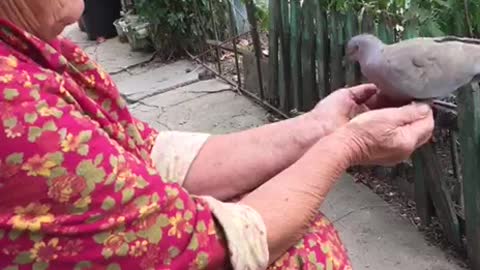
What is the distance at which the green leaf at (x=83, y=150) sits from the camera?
99 cm

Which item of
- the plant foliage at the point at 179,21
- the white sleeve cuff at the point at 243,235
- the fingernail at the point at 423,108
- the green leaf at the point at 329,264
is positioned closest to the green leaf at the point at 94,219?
the white sleeve cuff at the point at 243,235

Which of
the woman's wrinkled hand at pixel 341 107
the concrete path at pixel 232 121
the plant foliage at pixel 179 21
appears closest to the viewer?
the woman's wrinkled hand at pixel 341 107

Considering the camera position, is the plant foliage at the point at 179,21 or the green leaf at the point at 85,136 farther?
the plant foliage at the point at 179,21

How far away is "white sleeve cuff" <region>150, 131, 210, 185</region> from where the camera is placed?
150 centimetres

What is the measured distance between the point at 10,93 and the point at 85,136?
0.11 m

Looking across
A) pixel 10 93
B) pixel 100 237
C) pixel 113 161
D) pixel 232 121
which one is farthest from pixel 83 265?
pixel 232 121

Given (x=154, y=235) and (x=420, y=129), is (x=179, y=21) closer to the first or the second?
(x=420, y=129)

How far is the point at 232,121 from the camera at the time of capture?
4.01m

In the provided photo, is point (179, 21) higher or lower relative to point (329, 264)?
lower

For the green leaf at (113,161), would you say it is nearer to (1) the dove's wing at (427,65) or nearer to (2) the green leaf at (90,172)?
(2) the green leaf at (90,172)

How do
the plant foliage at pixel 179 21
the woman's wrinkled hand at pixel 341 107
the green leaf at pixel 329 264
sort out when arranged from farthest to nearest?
the plant foliage at pixel 179 21 → the woman's wrinkled hand at pixel 341 107 → the green leaf at pixel 329 264

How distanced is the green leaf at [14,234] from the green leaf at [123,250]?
13cm

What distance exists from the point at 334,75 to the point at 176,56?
257cm

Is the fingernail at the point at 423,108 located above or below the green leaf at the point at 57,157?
below
